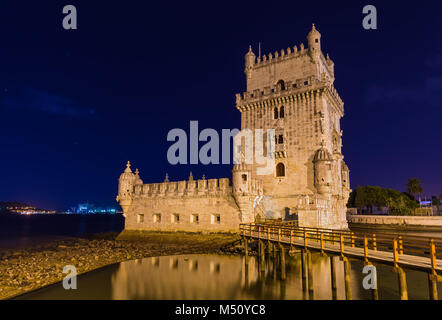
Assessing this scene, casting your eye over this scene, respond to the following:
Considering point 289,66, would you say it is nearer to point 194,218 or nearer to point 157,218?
point 194,218

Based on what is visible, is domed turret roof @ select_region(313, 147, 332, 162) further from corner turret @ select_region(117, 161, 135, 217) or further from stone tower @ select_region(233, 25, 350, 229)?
corner turret @ select_region(117, 161, 135, 217)

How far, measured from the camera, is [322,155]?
29016 millimetres

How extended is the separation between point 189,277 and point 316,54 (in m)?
27.0

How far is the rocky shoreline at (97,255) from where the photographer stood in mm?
18547

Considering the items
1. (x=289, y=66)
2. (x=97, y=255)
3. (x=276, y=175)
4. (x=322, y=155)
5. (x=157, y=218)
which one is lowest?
(x=97, y=255)

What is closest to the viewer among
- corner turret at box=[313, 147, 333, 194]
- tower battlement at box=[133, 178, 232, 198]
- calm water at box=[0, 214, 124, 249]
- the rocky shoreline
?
the rocky shoreline

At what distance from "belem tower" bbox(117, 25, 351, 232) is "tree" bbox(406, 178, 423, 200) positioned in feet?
170

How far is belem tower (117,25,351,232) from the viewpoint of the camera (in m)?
29.3

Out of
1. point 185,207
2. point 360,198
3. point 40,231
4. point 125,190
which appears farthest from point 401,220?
point 40,231

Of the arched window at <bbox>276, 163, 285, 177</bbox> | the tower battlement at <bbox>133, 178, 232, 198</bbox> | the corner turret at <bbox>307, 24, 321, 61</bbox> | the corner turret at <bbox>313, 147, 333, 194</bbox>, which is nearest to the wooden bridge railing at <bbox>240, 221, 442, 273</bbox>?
the tower battlement at <bbox>133, 178, 232, 198</bbox>

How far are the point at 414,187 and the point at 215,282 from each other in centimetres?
7632
